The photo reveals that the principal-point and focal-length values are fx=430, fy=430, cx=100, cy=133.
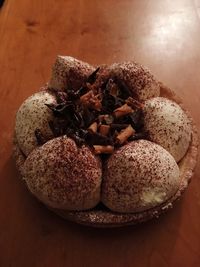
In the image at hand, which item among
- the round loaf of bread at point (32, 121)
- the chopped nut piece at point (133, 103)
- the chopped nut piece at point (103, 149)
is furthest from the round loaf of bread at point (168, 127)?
the round loaf of bread at point (32, 121)

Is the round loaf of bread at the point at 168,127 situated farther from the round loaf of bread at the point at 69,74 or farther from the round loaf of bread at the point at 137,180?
the round loaf of bread at the point at 69,74

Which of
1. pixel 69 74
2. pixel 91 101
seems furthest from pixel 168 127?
pixel 69 74

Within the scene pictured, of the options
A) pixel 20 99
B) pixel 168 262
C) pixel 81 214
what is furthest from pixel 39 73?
pixel 168 262

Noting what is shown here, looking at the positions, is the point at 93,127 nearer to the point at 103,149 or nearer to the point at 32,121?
the point at 103,149

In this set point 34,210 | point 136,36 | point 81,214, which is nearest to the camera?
point 81,214

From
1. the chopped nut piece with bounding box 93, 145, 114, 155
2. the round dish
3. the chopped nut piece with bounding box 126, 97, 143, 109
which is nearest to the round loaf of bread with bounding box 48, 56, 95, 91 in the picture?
the chopped nut piece with bounding box 126, 97, 143, 109

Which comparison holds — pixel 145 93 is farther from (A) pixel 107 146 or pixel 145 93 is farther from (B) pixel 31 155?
(B) pixel 31 155
